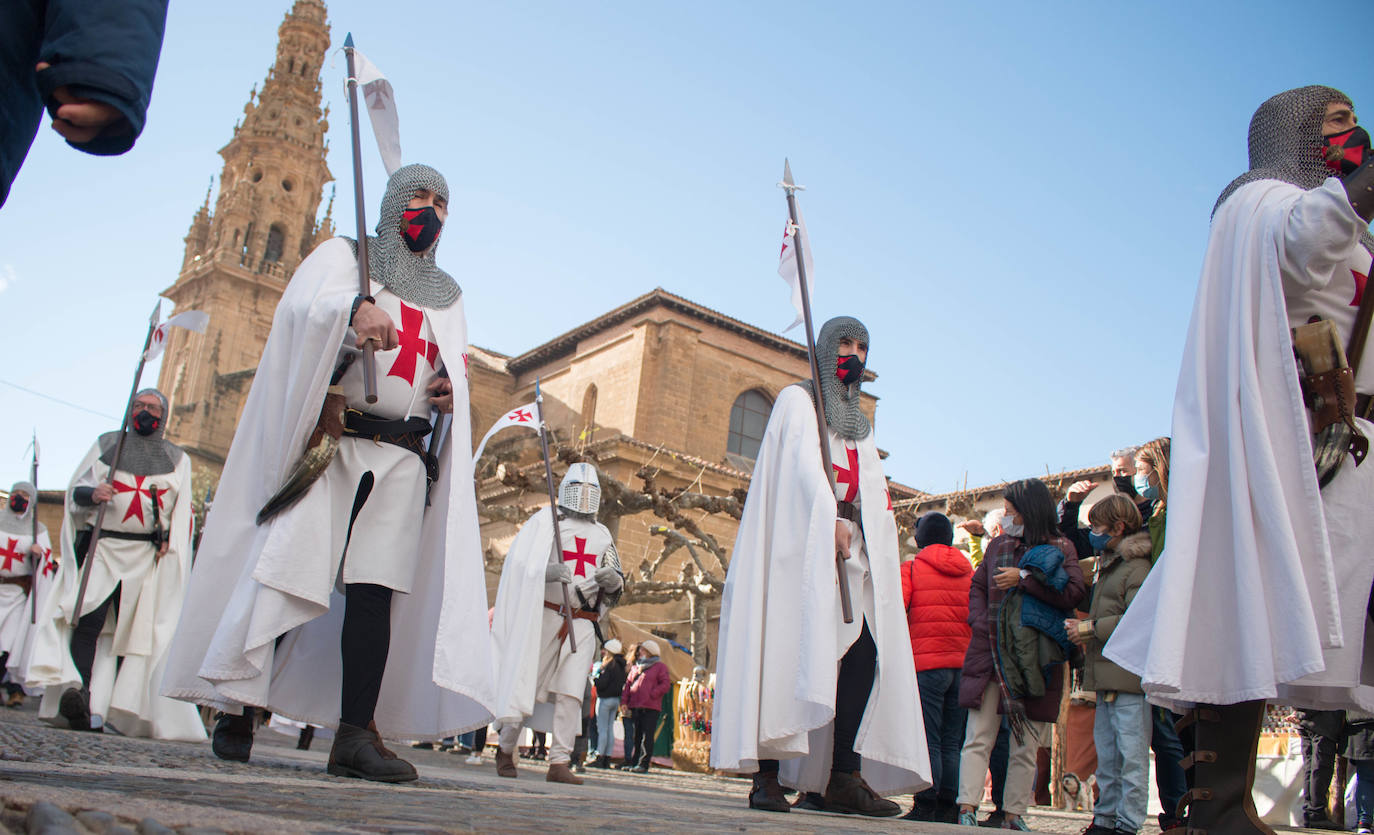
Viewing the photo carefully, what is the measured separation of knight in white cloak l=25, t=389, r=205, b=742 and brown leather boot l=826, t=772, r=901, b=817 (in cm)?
428

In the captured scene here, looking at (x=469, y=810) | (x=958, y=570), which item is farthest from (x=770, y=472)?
(x=469, y=810)

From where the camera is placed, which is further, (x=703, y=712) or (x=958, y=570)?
(x=703, y=712)

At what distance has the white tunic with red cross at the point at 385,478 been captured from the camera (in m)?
4.47

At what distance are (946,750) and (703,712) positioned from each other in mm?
10375

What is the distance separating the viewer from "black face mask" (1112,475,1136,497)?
7.15 m

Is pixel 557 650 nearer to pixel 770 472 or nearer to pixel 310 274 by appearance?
pixel 770 472

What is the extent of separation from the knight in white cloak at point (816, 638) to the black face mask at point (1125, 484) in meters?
1.79

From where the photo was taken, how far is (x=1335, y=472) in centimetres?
348

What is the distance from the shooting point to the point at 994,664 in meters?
6.24

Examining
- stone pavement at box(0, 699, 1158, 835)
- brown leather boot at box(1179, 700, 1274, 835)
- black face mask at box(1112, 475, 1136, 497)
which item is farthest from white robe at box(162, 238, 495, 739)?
black face mask at box(1112, 475, 1136, 497)

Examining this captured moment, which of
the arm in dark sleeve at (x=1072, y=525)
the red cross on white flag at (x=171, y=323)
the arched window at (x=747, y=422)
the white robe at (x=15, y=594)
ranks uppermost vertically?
the arched window at (x=747, y=422)

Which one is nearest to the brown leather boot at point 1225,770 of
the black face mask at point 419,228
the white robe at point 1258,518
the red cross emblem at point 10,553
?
the white robe at point 1258,518

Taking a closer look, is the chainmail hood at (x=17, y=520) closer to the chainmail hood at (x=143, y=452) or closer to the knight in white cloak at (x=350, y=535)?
the chainmail hood at (x=143, y=452)

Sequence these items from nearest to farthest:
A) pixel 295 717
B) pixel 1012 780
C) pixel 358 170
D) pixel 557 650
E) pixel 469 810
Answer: pixel 469 810
pixel 295 717
pixel 358 170
pixel 1012 780
pixel 557 650
